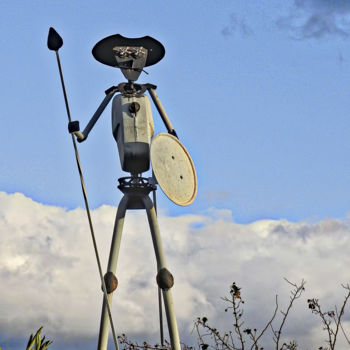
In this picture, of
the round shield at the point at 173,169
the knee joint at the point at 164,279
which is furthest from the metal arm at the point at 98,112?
the knee joint at the point at 164,279

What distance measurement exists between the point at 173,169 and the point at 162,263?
47.1 inches

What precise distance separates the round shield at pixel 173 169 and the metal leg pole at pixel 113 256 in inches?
27.5

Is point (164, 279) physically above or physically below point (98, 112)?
below

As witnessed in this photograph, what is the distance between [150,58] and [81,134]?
1.53 meters

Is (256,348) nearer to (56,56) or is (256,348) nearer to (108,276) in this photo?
(108,276)

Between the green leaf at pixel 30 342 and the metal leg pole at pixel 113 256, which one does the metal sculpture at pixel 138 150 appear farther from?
the green leaf at pixel 30 342

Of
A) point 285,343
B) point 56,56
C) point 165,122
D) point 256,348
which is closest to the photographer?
point 256,348

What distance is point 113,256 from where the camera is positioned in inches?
340

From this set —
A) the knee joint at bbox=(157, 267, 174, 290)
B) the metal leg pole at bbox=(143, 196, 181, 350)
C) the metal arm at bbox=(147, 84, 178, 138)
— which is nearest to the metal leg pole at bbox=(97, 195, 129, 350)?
the metal leg pole at bbox=(143, 196, 181, 350)

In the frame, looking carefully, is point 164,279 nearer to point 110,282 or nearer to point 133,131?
point 110,282

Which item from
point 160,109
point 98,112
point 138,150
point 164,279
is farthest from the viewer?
point 160,109

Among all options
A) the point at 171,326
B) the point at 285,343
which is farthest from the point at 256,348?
the point at 171,326

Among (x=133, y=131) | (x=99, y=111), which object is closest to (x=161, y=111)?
(x=133, y=131)

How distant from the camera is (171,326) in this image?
834 centimetres
